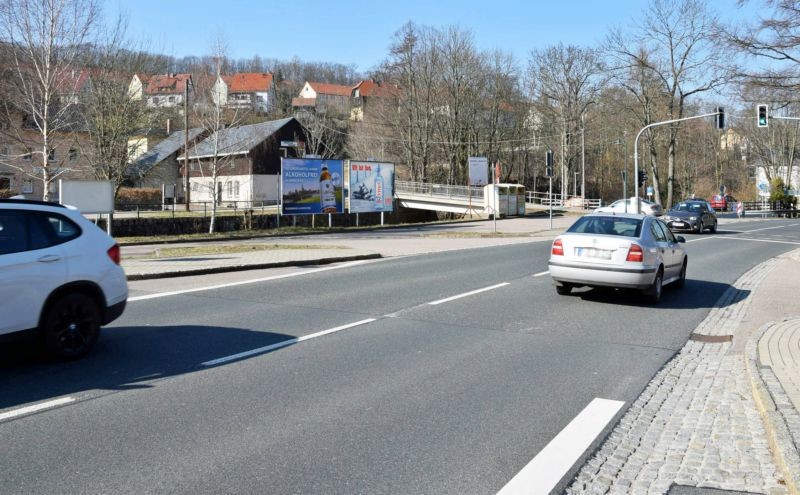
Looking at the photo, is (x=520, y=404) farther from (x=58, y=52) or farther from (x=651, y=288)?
(x=58, y=52)

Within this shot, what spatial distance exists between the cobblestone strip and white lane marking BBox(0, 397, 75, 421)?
4110 mm

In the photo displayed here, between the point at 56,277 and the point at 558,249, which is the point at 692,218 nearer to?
the point at 558,249

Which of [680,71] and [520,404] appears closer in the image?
[520,404]

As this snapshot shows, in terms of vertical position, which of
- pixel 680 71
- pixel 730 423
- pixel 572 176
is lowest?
pixel 730 423

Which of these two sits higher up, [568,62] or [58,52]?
[568,62]

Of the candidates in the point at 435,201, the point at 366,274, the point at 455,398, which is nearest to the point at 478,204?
the point at 435,201

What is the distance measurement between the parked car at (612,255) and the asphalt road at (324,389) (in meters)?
0.45

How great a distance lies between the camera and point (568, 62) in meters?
68.8

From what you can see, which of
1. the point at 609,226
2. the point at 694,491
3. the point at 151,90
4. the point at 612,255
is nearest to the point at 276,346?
the point at 694,491

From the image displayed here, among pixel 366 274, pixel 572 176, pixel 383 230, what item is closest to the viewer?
pixel 366 274

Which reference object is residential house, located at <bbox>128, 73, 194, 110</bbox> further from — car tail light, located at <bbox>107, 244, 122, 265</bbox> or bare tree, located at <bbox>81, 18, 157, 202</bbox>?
car tail light, located at <bbox>107, 244, 122, 265</bbox>

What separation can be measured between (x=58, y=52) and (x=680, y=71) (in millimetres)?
48573

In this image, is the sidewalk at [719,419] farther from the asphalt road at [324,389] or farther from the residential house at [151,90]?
the residential house at [151,90]

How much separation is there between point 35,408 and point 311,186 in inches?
1230
